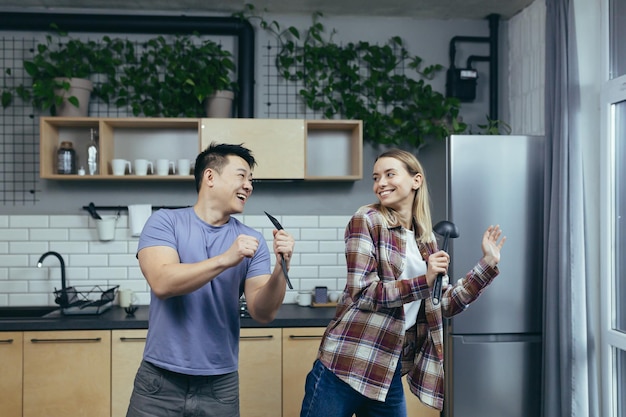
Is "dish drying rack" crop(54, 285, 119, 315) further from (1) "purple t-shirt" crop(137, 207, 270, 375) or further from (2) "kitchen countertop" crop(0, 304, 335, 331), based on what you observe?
(1) "purple t-shirt" crop(137, 207, 270, 375)

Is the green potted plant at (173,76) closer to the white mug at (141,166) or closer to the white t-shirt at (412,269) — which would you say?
the white mug at (141,166)

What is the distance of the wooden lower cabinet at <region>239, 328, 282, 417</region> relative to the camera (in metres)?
3.14

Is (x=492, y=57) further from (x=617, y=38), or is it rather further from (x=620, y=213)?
(x=620, y=213)

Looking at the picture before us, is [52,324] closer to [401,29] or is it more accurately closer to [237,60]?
[237,60]

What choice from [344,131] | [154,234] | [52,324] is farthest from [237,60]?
[154,234]

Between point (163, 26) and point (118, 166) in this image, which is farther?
point (163, 26)

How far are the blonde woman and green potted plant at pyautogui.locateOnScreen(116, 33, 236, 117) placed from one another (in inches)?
73.5

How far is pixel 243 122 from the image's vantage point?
345 centimetres

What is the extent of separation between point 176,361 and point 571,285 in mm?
1944

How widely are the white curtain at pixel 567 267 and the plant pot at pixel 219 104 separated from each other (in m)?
1.90

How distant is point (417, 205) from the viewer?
214 cm

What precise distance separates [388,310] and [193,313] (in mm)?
656

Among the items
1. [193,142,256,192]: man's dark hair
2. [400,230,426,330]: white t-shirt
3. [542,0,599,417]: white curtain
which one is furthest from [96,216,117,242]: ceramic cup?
[542,0,599,417]: white curtain

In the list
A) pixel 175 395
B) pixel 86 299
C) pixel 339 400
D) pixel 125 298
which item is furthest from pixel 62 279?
pixel 339 400
